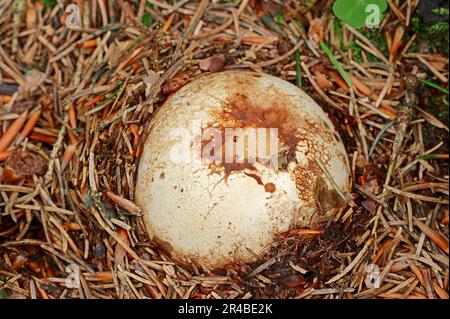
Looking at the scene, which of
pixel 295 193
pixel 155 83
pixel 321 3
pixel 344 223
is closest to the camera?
pixel 295 193

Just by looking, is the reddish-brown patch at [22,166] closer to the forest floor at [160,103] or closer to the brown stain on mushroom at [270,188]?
the forest floor at [160,103]

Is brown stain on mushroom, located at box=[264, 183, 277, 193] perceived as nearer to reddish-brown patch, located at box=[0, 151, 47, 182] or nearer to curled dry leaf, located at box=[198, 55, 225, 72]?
curled dry leaf, located at box=[198, 55, 225, 72]

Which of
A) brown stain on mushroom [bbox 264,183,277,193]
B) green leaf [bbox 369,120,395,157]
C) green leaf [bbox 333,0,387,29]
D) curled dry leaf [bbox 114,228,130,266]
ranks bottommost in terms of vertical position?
curled dry leaf [bbox 114,228,130,266]

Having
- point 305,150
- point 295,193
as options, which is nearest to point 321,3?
point 305,150

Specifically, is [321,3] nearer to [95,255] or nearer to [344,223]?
[344,223]

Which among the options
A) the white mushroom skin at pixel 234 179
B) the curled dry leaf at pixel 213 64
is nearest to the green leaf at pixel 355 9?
the white mushroom skin at pixel 234 179

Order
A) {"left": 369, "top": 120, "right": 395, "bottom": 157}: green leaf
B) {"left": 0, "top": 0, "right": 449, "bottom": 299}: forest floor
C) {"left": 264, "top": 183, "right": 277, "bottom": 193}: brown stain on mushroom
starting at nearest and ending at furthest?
{"left": 264, "top": 183, "right": 277, "bottom": 193}: brown stain on mushroom → {"left": 0, "top": 0, "right": 449, "bottom": 299}: forest floor → {"left": 369, "top": 120, "right": 395, "bottom": 157}: green leaf

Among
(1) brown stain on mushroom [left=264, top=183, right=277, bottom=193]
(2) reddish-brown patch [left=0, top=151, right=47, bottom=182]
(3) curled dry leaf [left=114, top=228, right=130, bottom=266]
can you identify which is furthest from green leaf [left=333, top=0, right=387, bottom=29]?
(2) reddish-brown patch [left=0, top=151, right=47, bottom=182]
